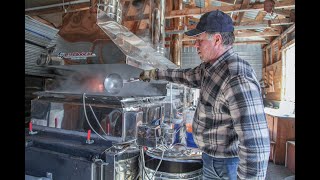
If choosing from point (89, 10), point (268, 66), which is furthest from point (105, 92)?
point (268, 66)

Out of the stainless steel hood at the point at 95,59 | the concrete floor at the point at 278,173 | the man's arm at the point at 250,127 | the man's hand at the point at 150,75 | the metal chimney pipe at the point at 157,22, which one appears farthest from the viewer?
the metal chimney pipe at the point at 157,22

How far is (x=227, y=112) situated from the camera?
1637mm

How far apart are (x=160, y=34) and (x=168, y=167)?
3.31 m

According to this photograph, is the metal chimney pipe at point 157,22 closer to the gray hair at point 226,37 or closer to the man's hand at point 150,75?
the man's hand at point 150,75

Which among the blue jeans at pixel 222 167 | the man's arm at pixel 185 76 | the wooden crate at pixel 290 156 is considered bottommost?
the wooden crate at pixel 290 156

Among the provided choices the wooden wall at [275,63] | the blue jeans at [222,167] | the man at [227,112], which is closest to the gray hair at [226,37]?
the man at [227,112]

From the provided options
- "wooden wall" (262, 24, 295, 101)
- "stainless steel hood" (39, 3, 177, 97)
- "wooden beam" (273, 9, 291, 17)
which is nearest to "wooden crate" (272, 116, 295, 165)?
"wooden beam" (273, 9, 291, 17)

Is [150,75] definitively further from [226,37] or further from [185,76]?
[226,37]

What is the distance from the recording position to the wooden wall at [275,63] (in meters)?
7.53

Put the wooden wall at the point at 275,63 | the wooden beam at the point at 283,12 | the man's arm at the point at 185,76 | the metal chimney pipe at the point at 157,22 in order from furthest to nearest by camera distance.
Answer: the wooden wall at the point at 275,63, the wooden beam at the point at 283,12, the metal chimney pipe at the point at 157,22, the man's arm at the point at 185,76

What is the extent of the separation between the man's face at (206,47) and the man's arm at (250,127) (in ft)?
1.32

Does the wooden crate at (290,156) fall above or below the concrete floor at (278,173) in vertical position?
above

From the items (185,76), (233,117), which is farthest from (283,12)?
(233,117)
